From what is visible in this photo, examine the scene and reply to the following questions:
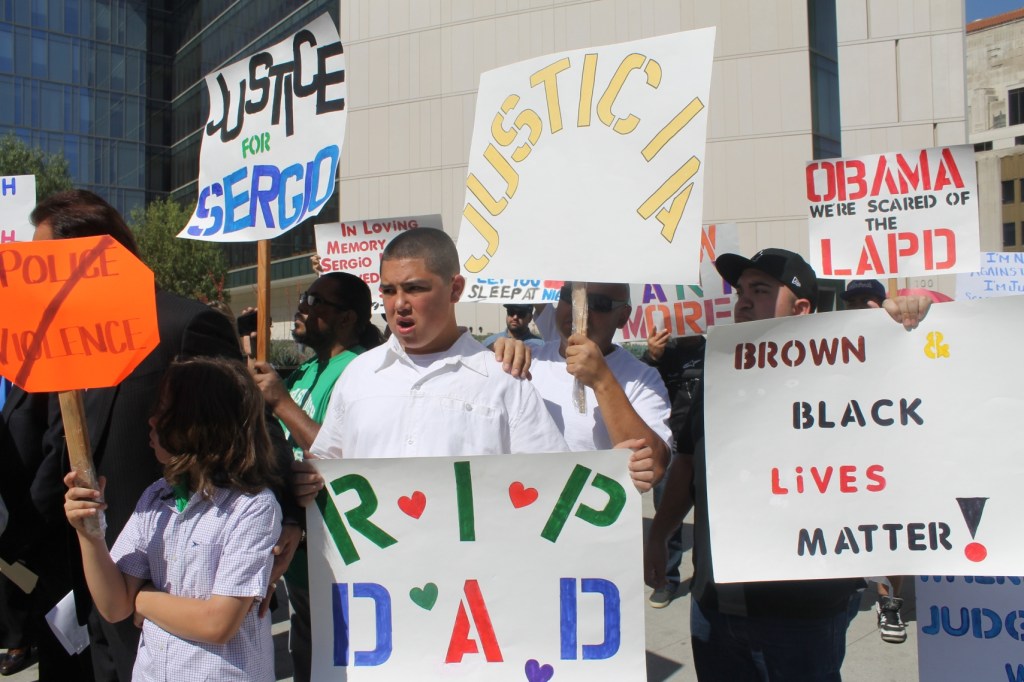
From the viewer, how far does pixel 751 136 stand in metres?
24.5

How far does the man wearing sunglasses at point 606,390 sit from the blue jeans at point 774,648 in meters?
0.54

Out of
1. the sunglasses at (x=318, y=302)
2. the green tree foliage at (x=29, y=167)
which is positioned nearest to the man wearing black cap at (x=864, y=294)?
the sunglasses at (x=318, y=302)

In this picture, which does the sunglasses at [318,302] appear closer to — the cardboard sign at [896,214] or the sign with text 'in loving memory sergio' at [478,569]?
the sign with text 'in loving memory sergio' at [478,569]

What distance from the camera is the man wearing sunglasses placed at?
8.04 feet

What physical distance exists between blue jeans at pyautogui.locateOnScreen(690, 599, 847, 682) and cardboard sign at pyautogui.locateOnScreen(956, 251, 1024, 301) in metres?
5.85

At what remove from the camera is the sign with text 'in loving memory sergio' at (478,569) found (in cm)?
239

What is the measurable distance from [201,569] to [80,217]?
117cm

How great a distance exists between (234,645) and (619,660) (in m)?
1.00

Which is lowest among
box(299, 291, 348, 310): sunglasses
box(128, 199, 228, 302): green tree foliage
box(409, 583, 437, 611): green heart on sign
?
box(409, 583, 437, 611): green heart on sign

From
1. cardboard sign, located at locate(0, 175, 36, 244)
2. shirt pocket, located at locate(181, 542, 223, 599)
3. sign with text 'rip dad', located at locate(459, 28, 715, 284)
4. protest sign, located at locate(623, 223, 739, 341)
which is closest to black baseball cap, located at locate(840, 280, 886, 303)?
protest sign, located at locate(623, 223, 739, 341)

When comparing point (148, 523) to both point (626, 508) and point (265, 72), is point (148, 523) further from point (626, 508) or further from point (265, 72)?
point (265, 72)

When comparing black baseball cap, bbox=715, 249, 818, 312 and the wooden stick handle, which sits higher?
black baseball cap, bbox=715, 249, 818, 312

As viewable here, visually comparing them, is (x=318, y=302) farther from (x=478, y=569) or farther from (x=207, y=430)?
(x=478, y=569)

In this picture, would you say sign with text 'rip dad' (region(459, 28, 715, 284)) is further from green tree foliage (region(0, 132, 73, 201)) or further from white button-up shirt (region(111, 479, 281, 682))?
green tree foliage (region(0, 132, 73, 201))
